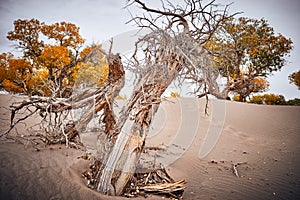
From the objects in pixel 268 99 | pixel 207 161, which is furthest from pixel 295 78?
pixel 207 161

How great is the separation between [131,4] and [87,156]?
279cm

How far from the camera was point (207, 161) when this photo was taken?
13.6 feet

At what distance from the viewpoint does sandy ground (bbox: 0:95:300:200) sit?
2.43m

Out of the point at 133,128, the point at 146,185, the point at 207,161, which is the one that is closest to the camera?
the point at 133,128

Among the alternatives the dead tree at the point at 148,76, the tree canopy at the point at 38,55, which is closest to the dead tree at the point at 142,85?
the dead tree at the point at 148,76

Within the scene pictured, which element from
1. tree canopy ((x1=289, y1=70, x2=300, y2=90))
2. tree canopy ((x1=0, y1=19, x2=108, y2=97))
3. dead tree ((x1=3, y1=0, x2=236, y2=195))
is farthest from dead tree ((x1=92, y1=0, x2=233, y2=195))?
tree canopy ((x1=289, y1=70, x2=300, y2=90))

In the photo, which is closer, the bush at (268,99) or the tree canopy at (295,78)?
the bush at (268,99)

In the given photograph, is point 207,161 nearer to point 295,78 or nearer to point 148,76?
point 148,76

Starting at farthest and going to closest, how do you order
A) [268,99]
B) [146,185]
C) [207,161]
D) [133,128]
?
[268,99], [207,161], [146,185], [133,128]

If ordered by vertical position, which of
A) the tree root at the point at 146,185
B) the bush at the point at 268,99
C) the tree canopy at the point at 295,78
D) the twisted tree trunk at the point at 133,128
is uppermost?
the tree canopy at the point at 295,78

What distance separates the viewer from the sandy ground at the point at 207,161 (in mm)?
2432

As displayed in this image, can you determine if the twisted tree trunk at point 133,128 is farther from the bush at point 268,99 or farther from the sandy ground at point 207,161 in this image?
the bush at point 268,99

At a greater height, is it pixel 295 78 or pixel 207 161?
pixel 295 78

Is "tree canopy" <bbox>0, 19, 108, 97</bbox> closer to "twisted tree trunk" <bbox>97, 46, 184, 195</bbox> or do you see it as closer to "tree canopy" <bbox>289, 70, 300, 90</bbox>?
"twisted tree trunk" <bbox>97, 46, 184, 195</bbox>
